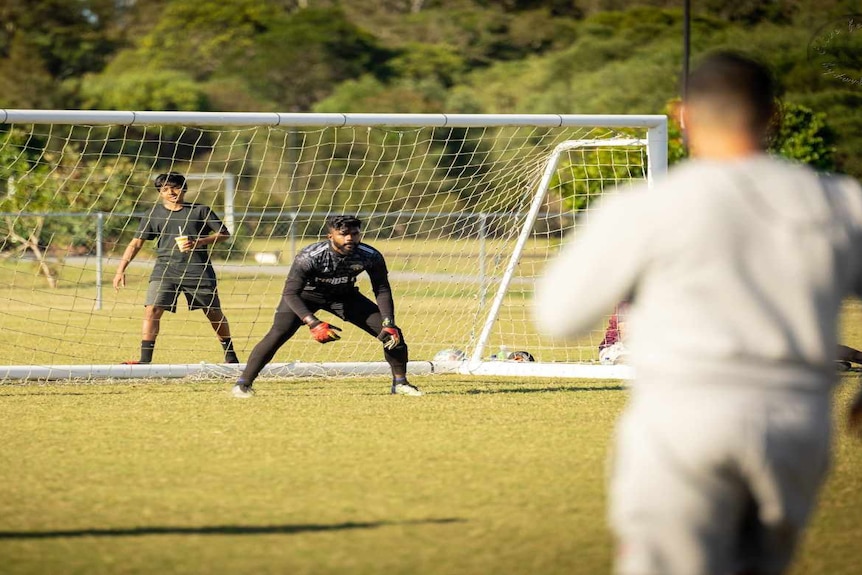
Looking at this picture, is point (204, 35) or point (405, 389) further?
point (204, 35)

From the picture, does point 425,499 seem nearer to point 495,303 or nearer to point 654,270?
point 654,270

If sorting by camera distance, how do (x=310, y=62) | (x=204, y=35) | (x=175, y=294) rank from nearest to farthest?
(x=175, y=294) → (x=310, y=62) → (x=204, y=35)

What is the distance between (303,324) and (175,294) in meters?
2.30

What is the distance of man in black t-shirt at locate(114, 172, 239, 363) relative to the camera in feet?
36.2

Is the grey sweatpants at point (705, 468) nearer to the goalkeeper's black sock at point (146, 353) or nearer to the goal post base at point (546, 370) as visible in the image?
the goal post base at point (546, 370)

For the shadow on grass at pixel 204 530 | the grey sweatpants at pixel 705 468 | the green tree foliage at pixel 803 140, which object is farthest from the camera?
the green tree foliage at pixel 803 140

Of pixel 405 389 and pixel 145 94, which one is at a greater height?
pixel 405 389

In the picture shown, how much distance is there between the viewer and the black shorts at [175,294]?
36.3ft

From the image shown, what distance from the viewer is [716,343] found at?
254cm

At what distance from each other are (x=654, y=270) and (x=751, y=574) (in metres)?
0.67

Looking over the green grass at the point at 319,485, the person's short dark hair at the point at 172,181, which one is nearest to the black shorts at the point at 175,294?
the person's short dark hair at the point at 172,181

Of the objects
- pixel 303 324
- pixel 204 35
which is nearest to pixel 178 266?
pixel 303 324

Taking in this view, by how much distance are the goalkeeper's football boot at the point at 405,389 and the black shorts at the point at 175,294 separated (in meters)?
2.09

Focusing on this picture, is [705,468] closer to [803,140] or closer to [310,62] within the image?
[803,140]
